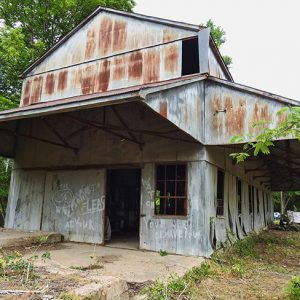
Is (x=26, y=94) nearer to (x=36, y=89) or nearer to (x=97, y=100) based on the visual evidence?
(x=36, y=89)

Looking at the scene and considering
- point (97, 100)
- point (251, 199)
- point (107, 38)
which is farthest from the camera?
point (251, 199)

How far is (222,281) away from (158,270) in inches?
50.2

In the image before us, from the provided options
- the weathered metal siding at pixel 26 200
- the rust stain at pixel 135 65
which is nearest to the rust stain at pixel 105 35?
the rust stain at pixel 135 65

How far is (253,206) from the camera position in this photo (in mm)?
15422

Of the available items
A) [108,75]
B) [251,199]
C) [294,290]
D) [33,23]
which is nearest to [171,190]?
[294,290]

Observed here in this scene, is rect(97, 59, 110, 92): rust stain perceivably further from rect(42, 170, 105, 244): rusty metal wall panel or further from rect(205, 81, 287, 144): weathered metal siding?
rect(205, 81, 287, 144): weathered metal siding

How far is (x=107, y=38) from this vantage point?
36.9ft

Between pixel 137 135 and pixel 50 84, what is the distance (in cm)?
514

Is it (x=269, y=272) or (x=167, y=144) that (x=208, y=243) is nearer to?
(x=269, y=272)

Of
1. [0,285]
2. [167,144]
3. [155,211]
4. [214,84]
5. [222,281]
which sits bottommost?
[222,281]

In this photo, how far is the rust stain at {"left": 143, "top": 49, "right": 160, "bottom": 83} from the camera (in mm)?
9895

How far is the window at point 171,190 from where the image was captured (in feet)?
27.8

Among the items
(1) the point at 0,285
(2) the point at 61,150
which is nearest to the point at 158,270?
(1) the point at 0,285

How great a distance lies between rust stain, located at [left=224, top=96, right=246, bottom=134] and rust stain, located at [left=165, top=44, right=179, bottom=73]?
2133mm
